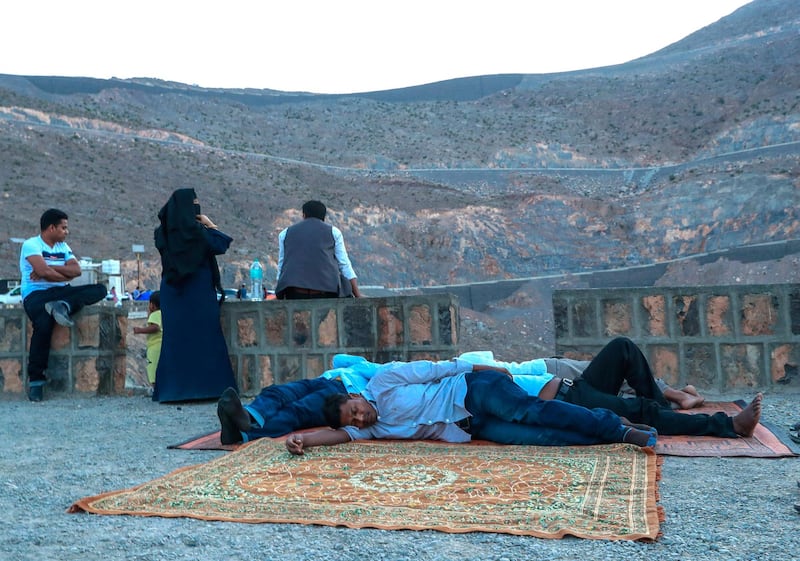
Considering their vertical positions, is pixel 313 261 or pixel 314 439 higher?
pixel 313 261

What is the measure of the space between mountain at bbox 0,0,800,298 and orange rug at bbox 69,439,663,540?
1105 inches

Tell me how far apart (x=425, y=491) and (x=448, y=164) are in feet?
151

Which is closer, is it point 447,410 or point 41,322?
point 447,410

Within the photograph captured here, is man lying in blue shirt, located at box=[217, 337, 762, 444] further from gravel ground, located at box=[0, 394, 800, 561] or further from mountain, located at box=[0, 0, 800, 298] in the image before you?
mountain, located at box=[0, 0, 800, 298]

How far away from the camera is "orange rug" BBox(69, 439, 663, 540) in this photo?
287 centimetres

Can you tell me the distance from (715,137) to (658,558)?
47517mm

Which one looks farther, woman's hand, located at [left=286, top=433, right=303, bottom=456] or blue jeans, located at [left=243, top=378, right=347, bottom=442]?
blue jeans, located at [left=243, top=378, right=347, bottom=442]

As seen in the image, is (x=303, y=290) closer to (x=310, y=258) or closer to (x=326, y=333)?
(x=310, y=258)

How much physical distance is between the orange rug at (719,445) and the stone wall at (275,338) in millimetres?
2162

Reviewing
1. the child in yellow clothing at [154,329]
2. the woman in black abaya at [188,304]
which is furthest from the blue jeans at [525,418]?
the child in yellow clothing at [154,329]

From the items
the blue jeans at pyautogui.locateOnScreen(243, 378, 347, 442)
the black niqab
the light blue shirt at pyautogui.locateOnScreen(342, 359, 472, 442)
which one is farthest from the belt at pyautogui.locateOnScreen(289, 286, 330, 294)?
the light blue shirt at pyautogui.locateOnScreen(342, 359, 472, 442)

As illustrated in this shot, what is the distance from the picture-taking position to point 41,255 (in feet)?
24.3

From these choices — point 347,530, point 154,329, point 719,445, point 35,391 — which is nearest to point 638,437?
point 719,445

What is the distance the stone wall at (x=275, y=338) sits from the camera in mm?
6941
